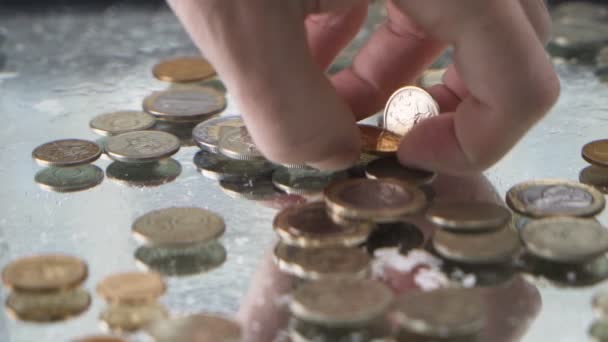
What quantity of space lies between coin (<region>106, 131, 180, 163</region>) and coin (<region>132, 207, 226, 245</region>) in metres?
0.12

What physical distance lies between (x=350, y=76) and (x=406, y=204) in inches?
9.4

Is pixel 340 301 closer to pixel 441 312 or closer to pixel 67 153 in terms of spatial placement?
pixel 441 312

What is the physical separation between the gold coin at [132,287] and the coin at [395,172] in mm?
242

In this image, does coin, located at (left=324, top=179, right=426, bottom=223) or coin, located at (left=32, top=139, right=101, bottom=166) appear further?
coin, located at (left=32, top=139, right=101, bottom=166)

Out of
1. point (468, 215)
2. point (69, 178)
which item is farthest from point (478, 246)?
point (69, 178)

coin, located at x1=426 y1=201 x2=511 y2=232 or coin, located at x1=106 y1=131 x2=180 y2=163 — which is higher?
coin, located at x1=106 y1=131 x2=180 y2=163

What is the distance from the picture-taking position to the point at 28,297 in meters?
0.69

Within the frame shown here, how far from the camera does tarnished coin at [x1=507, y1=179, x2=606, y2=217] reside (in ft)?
2.61

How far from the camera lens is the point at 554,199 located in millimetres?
821

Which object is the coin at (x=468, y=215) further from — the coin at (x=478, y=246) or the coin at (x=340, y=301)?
the coin at (x=340, y=301)

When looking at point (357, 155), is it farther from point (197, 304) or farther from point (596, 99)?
point (596, 99)

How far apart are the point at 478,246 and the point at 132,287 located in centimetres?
25

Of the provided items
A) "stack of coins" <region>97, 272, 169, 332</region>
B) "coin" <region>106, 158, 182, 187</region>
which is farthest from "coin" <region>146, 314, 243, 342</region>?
"coin" <region>106, 158, 182, 187</region>

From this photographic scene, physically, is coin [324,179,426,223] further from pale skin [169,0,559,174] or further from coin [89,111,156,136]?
coin [89,111,156,136]
